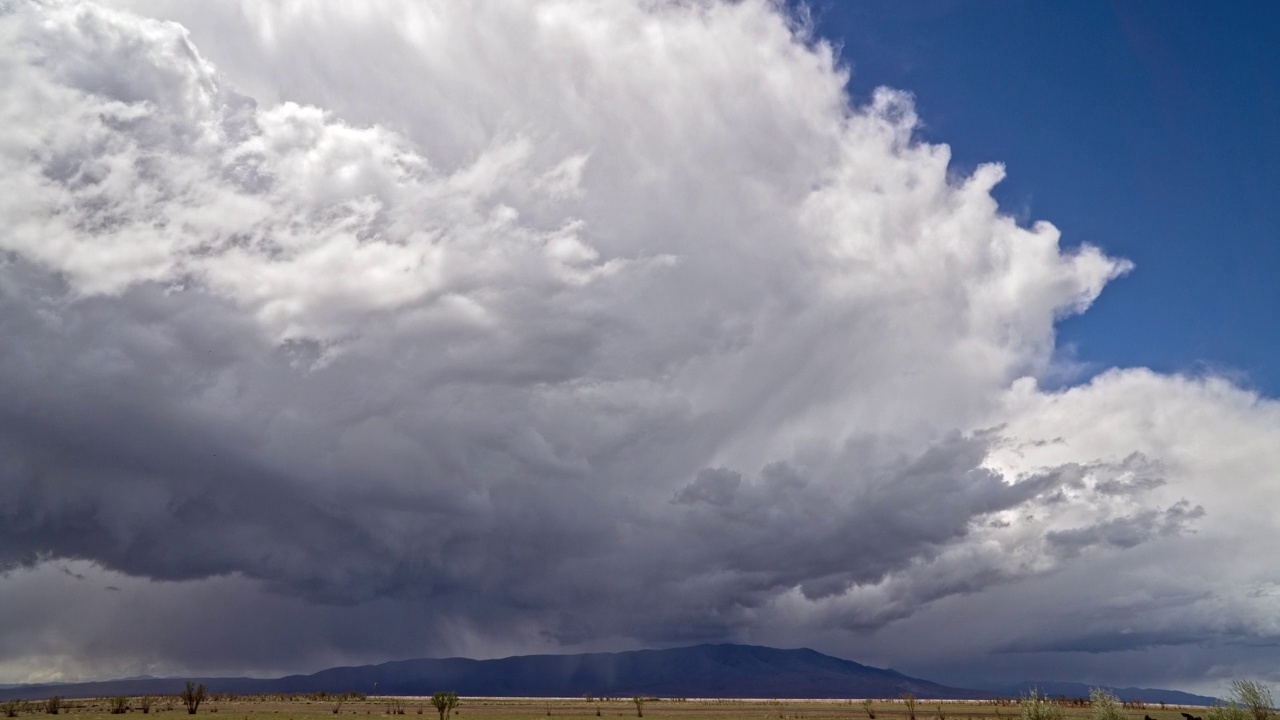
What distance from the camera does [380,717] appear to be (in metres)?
123

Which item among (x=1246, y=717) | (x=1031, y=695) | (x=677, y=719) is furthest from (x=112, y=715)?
(x=1246, y=717)

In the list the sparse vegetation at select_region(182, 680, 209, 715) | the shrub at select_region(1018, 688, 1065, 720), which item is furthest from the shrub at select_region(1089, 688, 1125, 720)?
the sparse vegetation at select_region(182, 680, 209, 715)

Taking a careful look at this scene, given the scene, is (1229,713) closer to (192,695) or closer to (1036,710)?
(1036,710)

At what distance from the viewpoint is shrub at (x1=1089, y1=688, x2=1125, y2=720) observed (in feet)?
209

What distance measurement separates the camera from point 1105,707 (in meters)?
65.2

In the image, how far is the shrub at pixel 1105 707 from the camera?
209ft

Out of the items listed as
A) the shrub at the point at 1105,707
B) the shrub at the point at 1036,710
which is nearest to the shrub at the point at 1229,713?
the shrub at the point at 1105,707

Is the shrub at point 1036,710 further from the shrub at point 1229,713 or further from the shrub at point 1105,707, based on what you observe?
the shrub at point 1229,713

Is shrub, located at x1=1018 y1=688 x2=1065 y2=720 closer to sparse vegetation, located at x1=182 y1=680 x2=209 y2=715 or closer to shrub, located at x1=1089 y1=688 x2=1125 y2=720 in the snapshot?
shrub, located at x1=1089 y1=688 x2=1125 y2=720

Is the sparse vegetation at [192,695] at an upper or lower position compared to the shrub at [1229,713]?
lower

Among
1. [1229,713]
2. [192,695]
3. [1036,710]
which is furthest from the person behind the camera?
[192,695]

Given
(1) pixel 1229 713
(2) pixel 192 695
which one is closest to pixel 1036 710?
(1) pixel 1229 713

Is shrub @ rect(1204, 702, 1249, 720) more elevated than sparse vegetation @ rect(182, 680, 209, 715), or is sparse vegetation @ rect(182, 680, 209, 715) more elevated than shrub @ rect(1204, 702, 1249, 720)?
shrub @ rect(1204, 702, 1249, 720)

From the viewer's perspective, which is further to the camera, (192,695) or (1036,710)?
(192,695)
